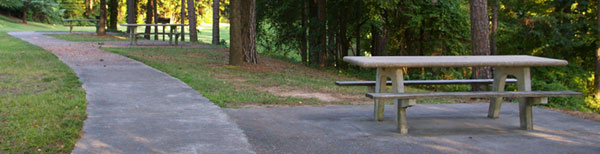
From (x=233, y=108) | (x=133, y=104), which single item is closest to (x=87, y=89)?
(x=133, y=104)

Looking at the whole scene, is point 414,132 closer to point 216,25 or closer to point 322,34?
point 322,34

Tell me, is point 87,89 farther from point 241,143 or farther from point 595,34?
point 595,34

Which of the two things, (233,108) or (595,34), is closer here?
(233,108)

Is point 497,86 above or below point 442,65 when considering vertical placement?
below

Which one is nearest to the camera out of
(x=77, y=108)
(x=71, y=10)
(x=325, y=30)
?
(x=77, y=108)

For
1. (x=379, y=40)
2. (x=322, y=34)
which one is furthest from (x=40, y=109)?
(x=379, y=40)

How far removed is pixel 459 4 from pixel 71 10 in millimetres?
57661

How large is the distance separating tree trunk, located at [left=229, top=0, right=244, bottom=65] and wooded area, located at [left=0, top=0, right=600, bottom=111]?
0.07ft

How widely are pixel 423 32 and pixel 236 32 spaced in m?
5.97

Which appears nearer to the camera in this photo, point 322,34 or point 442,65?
point 442,65

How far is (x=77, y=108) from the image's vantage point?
6.59m

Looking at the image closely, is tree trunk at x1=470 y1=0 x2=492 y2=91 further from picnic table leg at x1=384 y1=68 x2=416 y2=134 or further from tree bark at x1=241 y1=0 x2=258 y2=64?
picnic table leg at x1=384 y1=68 x2=416 y2=134

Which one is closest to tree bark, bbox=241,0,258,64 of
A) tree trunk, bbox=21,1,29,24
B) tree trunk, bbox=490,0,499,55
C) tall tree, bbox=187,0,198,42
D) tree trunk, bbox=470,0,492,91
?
tree trunk, bbox=470,0,492,91

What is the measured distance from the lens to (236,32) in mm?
13523
